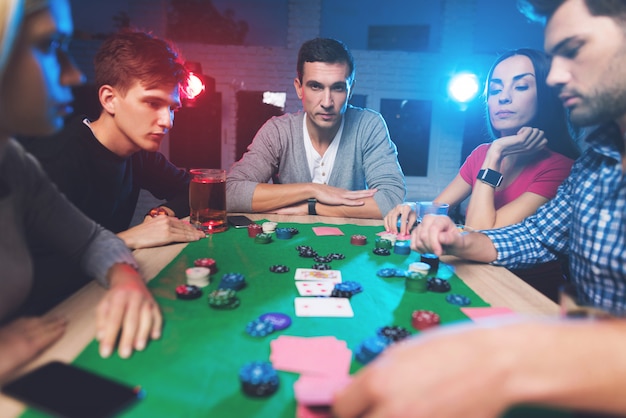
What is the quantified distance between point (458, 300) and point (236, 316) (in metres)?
0.55

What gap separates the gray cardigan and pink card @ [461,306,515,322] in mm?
1418

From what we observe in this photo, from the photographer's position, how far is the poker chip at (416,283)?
1.13 metres

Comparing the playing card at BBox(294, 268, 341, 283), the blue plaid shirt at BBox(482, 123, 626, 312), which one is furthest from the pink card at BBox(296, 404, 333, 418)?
the blue plaid shirt at BBox(482, 123, 626, 312)

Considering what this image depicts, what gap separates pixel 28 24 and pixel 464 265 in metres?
1.28

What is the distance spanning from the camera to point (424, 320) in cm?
91

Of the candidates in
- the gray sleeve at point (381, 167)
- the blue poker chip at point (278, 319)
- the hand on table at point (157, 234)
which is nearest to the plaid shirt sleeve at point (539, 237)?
the gray sleeve at point (381, 167)

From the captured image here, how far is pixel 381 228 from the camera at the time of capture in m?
1.92

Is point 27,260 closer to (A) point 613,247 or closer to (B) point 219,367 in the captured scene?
(B) point 219,367

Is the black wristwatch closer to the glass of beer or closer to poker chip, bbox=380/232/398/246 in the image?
poker chip, bbox=380/232/398/246

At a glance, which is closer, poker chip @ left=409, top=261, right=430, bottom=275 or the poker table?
the poker table

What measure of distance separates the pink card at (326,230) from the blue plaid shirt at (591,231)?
586 millimetres

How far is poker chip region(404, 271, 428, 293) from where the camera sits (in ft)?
3.69

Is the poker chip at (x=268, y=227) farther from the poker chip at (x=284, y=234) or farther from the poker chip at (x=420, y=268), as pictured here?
the poker chip at (x=420, y=268)

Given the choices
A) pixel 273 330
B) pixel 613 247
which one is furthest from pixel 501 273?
pixel 273 330
